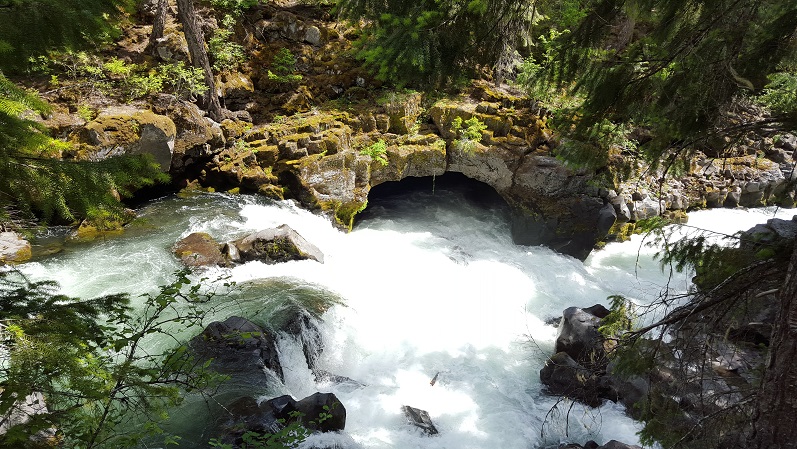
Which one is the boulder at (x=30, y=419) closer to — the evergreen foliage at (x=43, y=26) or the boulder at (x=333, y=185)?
the evergreen foliage at (x=43, y=26)

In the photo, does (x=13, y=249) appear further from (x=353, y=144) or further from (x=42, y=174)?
(x=353, y=144)

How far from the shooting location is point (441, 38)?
4598 millimetres

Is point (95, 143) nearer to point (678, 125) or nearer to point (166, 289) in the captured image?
point (166, 289)

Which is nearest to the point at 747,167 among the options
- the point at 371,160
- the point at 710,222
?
the point at 710,222

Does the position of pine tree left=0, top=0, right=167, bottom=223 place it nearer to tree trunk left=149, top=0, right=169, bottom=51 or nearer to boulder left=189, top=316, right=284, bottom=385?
boulder left=189, top=316, right=284, bottom=385

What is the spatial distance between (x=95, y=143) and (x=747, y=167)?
786 inches

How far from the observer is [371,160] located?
12055mm

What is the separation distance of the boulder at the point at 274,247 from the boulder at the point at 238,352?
2352 mm

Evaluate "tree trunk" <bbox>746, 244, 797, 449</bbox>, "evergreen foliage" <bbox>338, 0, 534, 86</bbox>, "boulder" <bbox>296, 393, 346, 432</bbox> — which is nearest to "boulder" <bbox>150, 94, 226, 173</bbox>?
"boulder" <bbox>296, 393, 346, 432</bbox>

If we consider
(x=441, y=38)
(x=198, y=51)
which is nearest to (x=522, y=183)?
(x=441, y=38)

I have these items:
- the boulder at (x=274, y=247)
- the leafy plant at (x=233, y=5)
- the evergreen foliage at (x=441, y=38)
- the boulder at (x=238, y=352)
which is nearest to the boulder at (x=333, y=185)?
the boulder at (x=274, y=247)

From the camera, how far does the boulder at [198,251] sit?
8588 millimetres

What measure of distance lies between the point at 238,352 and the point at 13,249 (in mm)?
4926

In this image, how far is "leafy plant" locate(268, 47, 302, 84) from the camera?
43.5 ft
